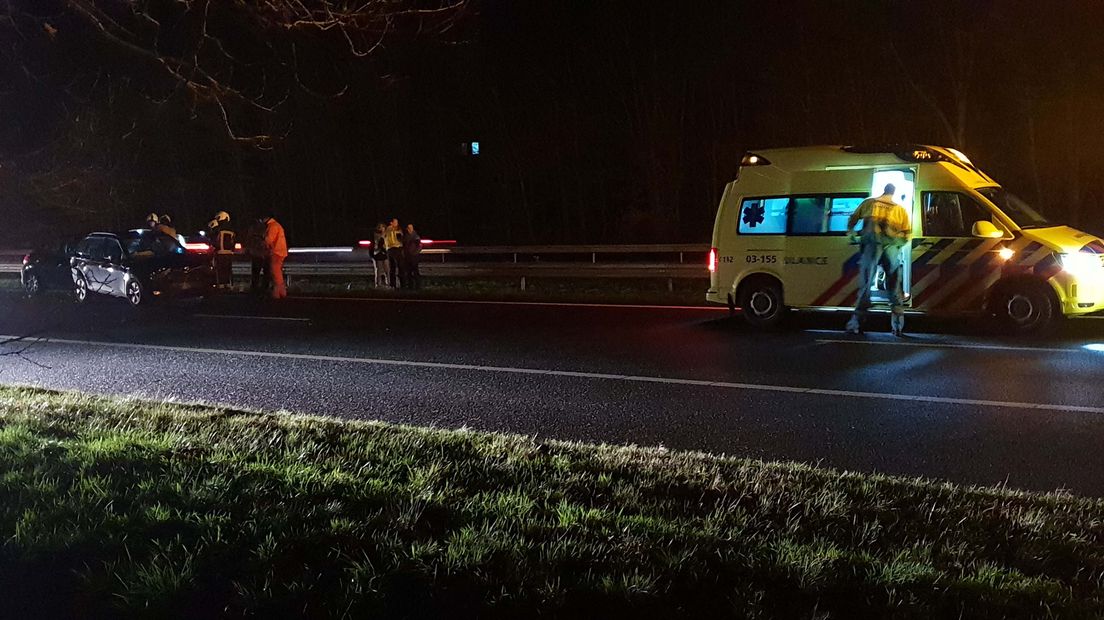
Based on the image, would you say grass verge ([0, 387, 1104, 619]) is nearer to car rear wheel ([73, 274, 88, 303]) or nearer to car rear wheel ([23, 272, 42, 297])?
car rear wheel ([73, 274, 88, 303])

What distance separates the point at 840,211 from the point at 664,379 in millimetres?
4340

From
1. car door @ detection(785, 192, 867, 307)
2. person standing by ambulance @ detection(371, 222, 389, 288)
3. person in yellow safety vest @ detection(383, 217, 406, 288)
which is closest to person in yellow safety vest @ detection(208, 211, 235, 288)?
person standing by ambulance @ detection(371, 222, 389, 288)

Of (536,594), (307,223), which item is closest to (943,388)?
(536,594)

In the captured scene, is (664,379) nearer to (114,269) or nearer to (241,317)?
(241,317)

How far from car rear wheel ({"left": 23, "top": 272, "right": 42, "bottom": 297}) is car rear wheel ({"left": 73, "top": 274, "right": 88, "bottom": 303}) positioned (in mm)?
2389

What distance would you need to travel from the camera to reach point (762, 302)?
40.6 ft

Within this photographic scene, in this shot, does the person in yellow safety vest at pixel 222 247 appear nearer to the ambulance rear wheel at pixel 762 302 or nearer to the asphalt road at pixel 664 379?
the asphalt road at pixel 664 379

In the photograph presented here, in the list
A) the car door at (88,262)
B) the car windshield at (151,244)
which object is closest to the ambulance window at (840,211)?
the car windshield at (151,244)

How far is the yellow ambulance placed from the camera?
10531 millimetres

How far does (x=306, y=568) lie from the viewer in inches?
143

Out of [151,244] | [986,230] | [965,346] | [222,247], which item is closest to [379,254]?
[222,247]

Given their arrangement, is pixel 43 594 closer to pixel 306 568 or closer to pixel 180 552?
pixel 180 552

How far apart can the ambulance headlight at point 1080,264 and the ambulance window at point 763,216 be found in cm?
335

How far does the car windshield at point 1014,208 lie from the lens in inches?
429
